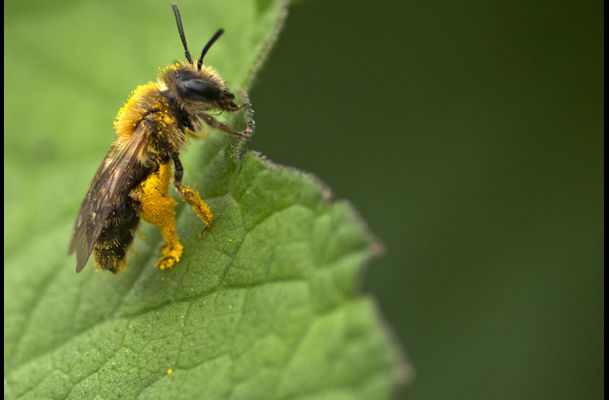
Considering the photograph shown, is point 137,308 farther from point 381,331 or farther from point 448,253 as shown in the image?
point 448,253

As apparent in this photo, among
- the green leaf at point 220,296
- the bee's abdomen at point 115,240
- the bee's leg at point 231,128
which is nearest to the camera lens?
the green leaf at point 220,296

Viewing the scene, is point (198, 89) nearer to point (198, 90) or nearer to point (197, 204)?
point (198, 90)

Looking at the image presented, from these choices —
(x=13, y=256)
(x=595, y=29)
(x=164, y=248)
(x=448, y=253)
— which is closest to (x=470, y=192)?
(x=448, y=253)

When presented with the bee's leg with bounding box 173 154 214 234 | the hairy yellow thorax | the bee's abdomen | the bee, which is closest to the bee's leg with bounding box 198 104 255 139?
the bee

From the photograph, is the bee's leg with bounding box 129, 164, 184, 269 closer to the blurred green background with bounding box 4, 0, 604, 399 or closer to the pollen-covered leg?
the pollen-covered leg

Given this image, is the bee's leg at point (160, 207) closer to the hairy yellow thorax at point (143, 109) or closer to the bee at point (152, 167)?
the bee at point (152, 167)

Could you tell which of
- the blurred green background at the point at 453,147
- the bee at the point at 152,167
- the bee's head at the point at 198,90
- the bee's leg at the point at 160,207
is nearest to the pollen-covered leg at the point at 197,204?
the bee at the point at 152,167

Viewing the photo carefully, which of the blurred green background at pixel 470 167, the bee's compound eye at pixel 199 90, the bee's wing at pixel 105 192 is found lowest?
the blurred green background at pixel 470 167
